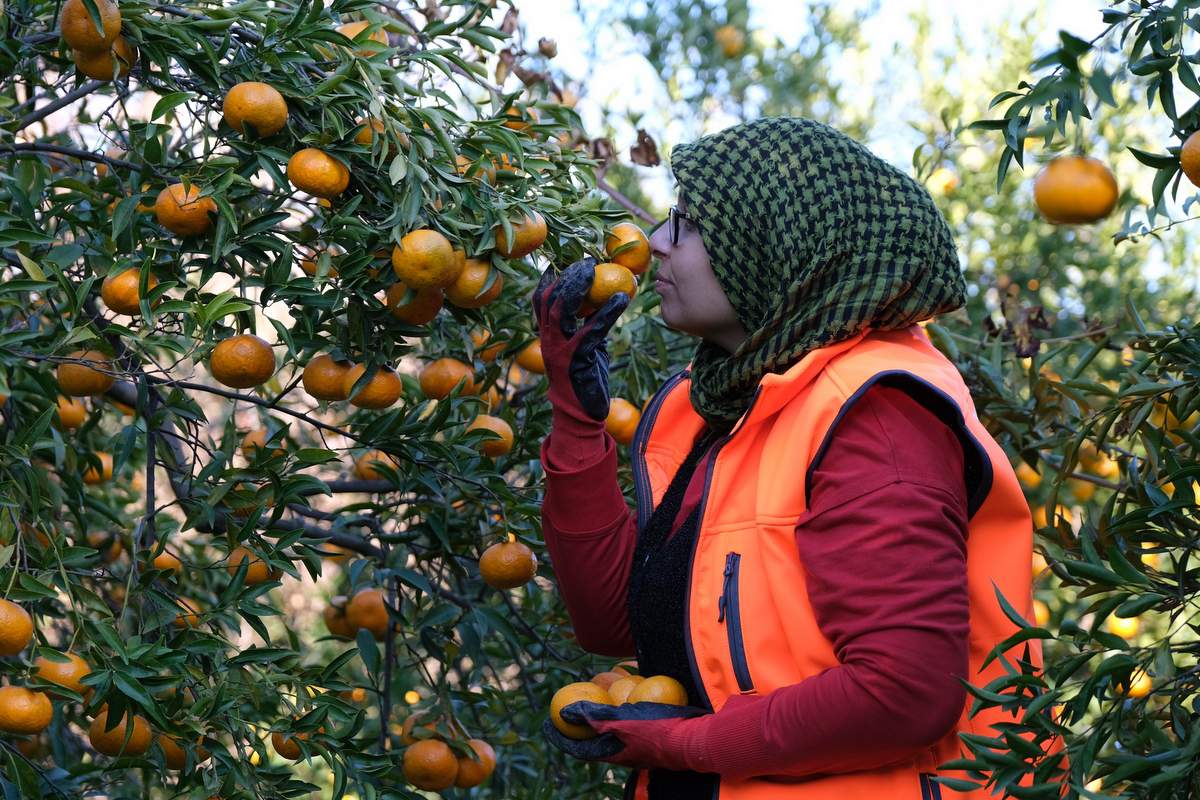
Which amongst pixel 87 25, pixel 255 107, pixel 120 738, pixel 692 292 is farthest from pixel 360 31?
pixel 120 738

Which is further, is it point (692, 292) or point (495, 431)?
point (495, 431)

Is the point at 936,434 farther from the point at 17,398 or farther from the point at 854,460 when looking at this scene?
the point at 17,398

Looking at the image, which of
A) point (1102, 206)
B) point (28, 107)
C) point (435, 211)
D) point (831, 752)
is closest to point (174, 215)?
point (435, 211)

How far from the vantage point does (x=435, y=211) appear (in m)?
1.78

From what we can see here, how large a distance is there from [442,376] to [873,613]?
3.42 ft

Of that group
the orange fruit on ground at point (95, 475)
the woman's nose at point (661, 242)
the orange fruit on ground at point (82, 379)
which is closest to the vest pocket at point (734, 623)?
the woman's nose at point (661, 242)

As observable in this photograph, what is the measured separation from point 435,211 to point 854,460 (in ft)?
2.33

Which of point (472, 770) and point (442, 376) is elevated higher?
point (442, 376)

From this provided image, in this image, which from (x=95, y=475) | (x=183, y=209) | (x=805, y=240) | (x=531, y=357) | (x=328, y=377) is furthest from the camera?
(x=95, y=475)

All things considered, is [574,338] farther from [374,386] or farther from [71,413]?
[71,413]

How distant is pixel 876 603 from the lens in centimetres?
143

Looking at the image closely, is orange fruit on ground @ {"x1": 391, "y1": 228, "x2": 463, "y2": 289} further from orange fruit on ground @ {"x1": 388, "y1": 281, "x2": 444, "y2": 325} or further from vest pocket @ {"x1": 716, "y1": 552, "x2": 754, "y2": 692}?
vest pocket @ {"x1": 716, "y1": 552, "x2": 754, "y2": 692}

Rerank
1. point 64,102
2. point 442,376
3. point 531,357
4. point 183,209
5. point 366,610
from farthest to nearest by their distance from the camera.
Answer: point 366,610
point 531,357
point 442,376
point 64,102
point 183,209

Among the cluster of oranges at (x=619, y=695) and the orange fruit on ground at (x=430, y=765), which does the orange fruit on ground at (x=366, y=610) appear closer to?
the orange fruit on ground at (x=430, y=765)
